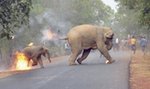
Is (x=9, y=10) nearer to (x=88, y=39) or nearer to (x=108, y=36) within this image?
(x=88, y=39)

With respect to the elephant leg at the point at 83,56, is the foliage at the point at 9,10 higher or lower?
higher

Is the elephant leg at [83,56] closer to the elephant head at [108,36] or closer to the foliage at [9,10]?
the elephant head at [108,36]

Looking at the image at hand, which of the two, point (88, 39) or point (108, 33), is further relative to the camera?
point (108, 33)

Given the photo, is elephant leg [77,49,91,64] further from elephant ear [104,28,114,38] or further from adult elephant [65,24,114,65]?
elephant ear [104,28,114,38]

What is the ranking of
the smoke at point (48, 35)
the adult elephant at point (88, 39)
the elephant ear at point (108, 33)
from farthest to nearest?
the smoke at point (48, 35) < the elephant ear at point (108, 33) < the adult elephant at point (88, 39)

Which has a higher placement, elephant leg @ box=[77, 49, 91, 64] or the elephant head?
the elephant head

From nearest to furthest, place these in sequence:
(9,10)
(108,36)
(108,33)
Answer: (9,10)
(108,36)
(108,33)

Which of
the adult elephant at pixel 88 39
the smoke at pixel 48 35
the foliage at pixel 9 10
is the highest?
the foliage at pixel 9 10

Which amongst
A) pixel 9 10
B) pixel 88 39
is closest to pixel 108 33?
pixel 88 39

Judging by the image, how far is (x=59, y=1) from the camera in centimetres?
6444

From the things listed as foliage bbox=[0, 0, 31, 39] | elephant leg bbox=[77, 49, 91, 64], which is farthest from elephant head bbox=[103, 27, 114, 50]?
foliage bbox=[0, 0, 31, 39]

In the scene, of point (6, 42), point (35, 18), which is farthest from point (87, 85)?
point (35, 18)

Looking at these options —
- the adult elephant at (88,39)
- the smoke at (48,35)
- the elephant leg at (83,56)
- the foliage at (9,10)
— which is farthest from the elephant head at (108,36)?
the smoke at (48,35)

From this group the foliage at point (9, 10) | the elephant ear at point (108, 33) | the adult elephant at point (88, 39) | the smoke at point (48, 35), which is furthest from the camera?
the smoke at point (48, 35)
